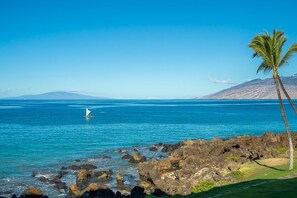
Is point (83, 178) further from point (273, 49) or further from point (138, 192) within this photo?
point (273, 49)

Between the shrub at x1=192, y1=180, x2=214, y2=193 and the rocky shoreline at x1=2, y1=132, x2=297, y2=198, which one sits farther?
the rocky shoreline at x1=2, y1=132, x2=297, y2=198

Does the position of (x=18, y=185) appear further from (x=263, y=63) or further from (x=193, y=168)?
(x=263, y=63)

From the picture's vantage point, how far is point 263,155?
39.2 metres

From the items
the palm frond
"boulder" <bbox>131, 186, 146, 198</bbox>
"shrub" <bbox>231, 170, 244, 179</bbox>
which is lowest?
"boulder" <bbox>131, 186, 146, 198</bbox>

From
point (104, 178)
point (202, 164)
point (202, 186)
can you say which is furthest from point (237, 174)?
point (104, 178)

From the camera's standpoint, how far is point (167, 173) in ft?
126

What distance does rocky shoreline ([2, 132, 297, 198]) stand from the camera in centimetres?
3134

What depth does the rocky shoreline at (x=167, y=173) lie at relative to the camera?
103 feet


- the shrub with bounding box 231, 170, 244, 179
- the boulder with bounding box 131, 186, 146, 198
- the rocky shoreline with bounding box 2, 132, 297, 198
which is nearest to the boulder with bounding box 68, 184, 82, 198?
the rocky shoreline with bounding box 2, 132, 297, 198

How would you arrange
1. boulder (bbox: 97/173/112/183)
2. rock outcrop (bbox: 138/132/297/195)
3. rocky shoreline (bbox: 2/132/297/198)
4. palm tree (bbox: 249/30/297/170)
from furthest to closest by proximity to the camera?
boulder (bbox: 97/173/112/183) → rock outcrop (bbox: 138/132/297/195) → rocky shoreline (bbox: 2/132/297/198) → palm tree (bbox: 249/30/297/170)

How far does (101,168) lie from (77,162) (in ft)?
19.7

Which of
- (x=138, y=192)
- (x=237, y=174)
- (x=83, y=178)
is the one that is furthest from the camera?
(x=83, y=178)

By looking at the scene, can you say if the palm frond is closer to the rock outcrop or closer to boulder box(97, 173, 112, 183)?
the rock outcrop

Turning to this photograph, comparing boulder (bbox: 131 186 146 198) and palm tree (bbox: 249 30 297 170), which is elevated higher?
palm tree (bbox: 249 30 297 170)
